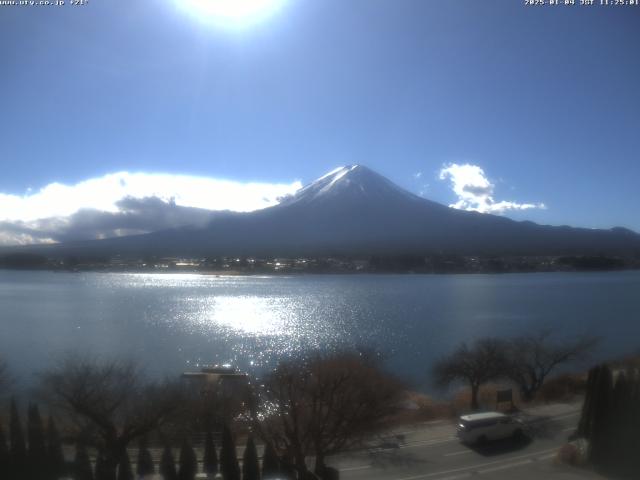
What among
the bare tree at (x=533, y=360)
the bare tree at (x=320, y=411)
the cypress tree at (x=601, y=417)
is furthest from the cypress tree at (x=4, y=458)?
the bare tree at (x=533, y=360)

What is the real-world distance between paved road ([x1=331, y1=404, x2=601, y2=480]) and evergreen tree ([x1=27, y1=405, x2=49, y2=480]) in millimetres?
1967

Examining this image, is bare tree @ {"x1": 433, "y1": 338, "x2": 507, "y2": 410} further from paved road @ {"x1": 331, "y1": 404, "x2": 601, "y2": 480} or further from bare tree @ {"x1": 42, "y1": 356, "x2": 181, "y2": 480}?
bare tree @ {"x1": 42, "y1": 356, "x2": 181, "y2": 480}

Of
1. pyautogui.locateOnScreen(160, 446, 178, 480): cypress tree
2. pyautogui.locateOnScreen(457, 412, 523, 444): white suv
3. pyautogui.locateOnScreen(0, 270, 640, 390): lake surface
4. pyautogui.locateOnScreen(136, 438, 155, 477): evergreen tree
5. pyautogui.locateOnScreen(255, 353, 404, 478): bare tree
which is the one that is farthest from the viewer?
pyautogui.locateOnScreen(0, 270, 640, 390): lake surface

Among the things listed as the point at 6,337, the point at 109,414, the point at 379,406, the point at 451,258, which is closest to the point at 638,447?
the point at 379,406

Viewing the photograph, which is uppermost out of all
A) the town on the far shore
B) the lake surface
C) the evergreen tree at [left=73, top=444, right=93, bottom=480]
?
the town on the far shore

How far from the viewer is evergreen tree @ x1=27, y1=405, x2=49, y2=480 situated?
12.2ft

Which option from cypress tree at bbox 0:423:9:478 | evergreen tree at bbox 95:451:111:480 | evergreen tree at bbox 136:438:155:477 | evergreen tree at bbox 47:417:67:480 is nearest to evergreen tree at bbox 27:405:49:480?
evergreen tree at bbox 47:417:67:480

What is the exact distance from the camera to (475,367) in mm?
7156

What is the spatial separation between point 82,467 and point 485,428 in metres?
2.92

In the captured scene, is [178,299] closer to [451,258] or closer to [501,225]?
[451,258]

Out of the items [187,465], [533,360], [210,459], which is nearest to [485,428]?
[210,459]

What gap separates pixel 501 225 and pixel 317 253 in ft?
68.2

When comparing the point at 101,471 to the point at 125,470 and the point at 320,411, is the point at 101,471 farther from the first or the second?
the point at 320,411

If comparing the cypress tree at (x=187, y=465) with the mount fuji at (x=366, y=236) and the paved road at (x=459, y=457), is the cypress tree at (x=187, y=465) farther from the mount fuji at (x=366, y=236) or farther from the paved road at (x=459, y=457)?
the mount fuji at (x=366, y=236)
